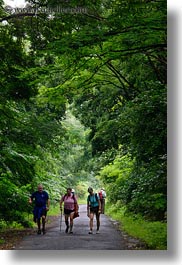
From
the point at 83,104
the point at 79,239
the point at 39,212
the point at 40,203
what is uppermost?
the point at 83,104

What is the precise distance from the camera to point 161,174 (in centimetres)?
532

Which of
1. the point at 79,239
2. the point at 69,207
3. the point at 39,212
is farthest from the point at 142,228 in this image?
the point at 39,212

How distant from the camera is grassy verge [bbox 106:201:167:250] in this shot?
16.4 feet

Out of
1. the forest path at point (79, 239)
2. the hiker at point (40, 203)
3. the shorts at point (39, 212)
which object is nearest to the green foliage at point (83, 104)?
the hiker at point (40, 203)

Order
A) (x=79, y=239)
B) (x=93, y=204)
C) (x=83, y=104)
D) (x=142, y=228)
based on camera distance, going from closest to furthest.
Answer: (x=79, y=239)
(x=142, y=228)
(x=93, y=204)
(x=83, y=104)

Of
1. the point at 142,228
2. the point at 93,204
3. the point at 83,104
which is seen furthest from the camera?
the point at 83,104

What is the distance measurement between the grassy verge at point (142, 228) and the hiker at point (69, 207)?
0.50 meters

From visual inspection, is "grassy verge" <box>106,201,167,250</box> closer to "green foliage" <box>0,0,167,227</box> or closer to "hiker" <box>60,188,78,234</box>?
"green foliage" <box>0,0,167,227</box>

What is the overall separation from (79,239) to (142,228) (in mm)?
870

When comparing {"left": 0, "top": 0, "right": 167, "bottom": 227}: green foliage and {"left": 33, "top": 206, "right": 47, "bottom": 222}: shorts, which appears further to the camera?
{"left": 33, "top": 206, "right": 47, "bottom": 222}: shorts

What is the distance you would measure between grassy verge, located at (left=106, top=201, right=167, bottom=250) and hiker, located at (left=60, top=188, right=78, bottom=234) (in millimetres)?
504

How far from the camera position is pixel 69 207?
561 centimetres

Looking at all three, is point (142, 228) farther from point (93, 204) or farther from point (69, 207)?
point (69, 207)

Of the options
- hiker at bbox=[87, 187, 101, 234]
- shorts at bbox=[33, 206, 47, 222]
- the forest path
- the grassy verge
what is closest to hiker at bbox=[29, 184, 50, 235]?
shorts at bbox=[33, 206, 47, 222]
